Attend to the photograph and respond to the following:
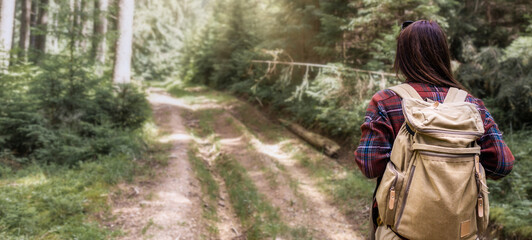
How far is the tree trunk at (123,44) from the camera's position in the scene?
12273 mm

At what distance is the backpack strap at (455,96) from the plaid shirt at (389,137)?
4cm

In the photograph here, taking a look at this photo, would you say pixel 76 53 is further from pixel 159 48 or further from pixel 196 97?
pixel 159 48

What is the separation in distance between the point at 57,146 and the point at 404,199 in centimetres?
861

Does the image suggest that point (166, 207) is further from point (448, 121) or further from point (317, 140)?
point (317, 140)

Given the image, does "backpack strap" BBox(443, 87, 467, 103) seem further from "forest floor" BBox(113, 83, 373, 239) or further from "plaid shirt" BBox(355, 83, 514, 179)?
"forest floor" BBox(113, 83, 373, 239)

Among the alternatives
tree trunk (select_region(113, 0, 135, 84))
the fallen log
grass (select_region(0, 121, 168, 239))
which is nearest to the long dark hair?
grass (select_region(0, 121, 168, 239))

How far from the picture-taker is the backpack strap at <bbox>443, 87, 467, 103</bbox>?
1.99 meters

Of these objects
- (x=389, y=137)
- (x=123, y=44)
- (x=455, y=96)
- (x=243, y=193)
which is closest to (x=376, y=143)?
(x=389, y=137)

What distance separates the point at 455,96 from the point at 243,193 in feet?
20.2

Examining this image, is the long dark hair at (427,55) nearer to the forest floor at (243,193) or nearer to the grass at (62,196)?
the forest floor at (243,193)

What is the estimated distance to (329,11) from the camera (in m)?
11.8

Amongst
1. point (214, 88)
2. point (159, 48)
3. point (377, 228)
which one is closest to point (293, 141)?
point (377, 228)

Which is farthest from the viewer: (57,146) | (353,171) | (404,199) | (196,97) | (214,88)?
(214,88)

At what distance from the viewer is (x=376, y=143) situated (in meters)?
1.98
